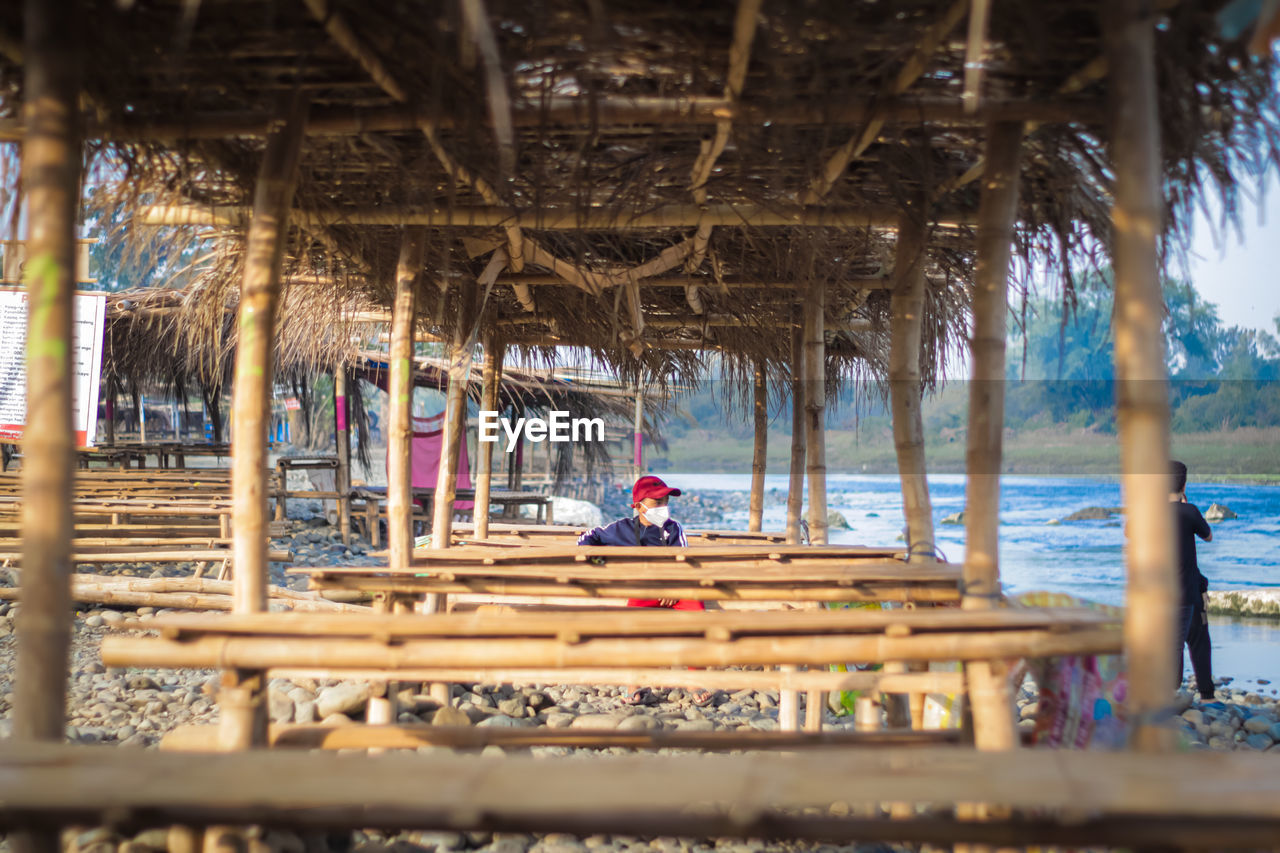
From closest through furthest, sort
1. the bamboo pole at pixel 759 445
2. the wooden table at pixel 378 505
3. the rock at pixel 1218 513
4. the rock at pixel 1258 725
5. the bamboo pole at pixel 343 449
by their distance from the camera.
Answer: the rock at pixel 1258 725
the bamboo pole at pixel 759 445
the bamboo pole at pixel 343 449
the wooden table at pixel 378 505
the rock at pixel 1218 513

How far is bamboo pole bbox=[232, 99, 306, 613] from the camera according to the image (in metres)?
2.36

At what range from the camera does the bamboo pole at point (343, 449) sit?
10.6 metres

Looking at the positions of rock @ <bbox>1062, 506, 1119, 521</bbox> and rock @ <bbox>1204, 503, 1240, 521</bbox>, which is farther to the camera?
rock @ <bbox>1062, 506, 1119, 521</bbox>

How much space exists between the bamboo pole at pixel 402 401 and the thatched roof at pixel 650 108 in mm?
237

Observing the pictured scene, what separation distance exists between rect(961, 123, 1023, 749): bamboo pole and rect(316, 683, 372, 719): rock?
8.02ft

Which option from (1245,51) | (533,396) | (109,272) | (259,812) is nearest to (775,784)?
(259,812)

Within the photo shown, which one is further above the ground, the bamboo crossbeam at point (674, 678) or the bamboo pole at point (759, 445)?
the bamboo pole at point (759, 445)

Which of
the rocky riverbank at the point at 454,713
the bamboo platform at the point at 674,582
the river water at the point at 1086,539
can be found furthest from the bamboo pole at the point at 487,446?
the river water at the point at 1086,539

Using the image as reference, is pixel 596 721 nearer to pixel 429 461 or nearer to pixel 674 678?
pixel 674 678

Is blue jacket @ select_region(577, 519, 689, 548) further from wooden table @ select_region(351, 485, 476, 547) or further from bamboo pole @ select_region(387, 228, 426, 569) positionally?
wooden table @ select_region(351, 485, 476, 547)

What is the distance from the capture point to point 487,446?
6.56 metres

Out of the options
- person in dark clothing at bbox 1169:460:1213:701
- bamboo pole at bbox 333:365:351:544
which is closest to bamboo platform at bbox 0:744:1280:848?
person in dark clothing at bbox 1169:460:1213:701

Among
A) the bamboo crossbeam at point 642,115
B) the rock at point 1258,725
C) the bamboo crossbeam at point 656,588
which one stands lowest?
the rock at point 1258,725

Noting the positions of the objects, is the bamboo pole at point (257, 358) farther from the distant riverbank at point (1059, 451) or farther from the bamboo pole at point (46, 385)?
the distant riverbank at point (1059, 451)
